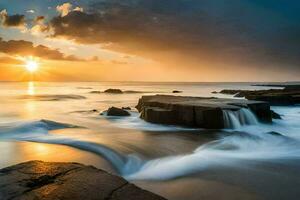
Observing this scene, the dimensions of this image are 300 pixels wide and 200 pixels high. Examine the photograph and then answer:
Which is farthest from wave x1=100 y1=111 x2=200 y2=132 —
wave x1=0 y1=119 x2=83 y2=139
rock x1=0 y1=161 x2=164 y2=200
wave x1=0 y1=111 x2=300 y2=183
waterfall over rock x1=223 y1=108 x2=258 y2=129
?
rock x1=0 y1=161 x2=164 y2=200

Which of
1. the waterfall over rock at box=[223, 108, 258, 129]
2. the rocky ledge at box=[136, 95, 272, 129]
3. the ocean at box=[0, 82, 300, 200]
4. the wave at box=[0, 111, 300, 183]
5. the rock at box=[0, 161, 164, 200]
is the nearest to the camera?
the rock at box=[0, 161, 164, 200]

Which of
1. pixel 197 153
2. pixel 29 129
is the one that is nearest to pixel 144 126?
pixel 29 129

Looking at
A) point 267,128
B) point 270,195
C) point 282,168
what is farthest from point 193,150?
point 267,128

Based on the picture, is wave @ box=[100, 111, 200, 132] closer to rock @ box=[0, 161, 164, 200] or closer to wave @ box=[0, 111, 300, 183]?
wave @ box=[0, 111, 300, 183]

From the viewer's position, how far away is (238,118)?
45.1 feet

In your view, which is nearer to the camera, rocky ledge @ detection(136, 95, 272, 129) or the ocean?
the ocean

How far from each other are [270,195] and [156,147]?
472cm

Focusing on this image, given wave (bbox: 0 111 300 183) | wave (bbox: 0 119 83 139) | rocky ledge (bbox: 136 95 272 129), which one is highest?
rocky ledge (bbox: 136 95 272 129)

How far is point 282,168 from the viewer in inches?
280

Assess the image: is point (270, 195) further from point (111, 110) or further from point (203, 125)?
point (111, 110)

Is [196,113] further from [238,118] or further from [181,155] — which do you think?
[181,155]

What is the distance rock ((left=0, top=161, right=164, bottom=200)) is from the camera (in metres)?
3.76

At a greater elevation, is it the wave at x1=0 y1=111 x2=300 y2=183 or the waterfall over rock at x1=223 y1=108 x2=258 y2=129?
the waterfall over rock at x1=223 y1=108 x2=258 y2=129

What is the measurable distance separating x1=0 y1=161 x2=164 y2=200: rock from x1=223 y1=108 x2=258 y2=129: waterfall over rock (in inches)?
Result: 372
